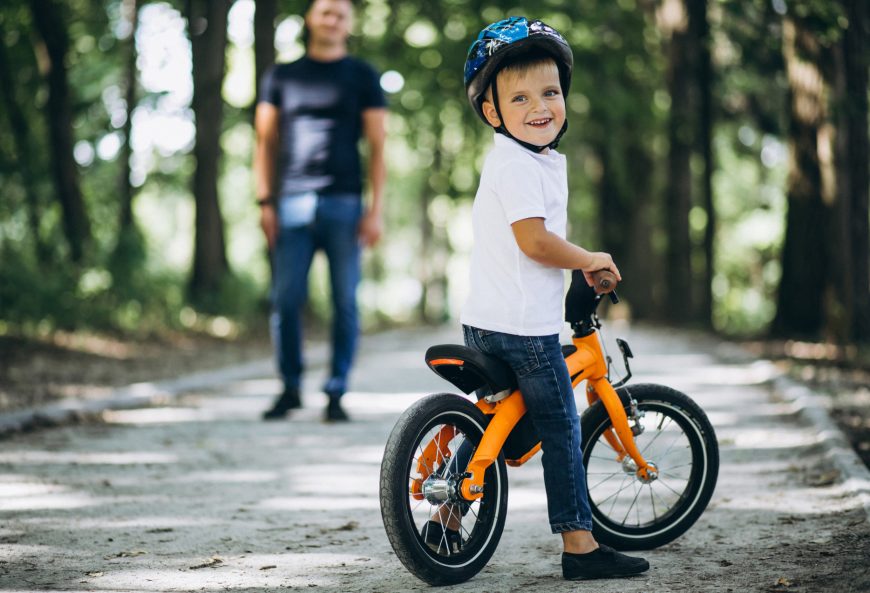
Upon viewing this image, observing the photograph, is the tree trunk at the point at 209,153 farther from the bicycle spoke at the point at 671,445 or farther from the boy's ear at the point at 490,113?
the boy's ear at the point at 490,113

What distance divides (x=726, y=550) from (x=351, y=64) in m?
4.50

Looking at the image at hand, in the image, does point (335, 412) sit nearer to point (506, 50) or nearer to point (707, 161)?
point (506, 50)

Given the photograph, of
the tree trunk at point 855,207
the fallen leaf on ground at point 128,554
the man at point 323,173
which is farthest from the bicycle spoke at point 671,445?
the tree trunk at point 855,207

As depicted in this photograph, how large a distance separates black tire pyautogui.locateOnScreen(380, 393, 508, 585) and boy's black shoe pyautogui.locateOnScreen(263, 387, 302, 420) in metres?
3.87

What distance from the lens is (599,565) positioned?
12.8ft

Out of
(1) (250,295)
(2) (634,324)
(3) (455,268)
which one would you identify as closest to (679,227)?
(2) (634,324)

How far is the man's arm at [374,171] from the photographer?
7.67 metres

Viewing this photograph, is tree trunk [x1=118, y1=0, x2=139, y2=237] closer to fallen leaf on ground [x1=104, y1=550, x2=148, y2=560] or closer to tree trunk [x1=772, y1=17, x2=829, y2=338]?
tree trunk [x1=772, y1=17, x2=829, y2=338]

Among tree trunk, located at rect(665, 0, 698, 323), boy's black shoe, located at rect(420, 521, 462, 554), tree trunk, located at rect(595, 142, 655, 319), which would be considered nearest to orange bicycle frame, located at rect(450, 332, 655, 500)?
boy's black shoe, located at rect(420, 521, 462, 554)

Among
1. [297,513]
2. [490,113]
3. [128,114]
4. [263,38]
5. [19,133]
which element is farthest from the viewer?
[128,114]

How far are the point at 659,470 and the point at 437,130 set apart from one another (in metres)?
16.9

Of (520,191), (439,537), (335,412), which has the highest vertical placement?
(520,191)

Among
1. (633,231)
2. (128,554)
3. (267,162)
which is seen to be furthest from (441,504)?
(633,231)

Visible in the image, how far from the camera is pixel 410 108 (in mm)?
20156
